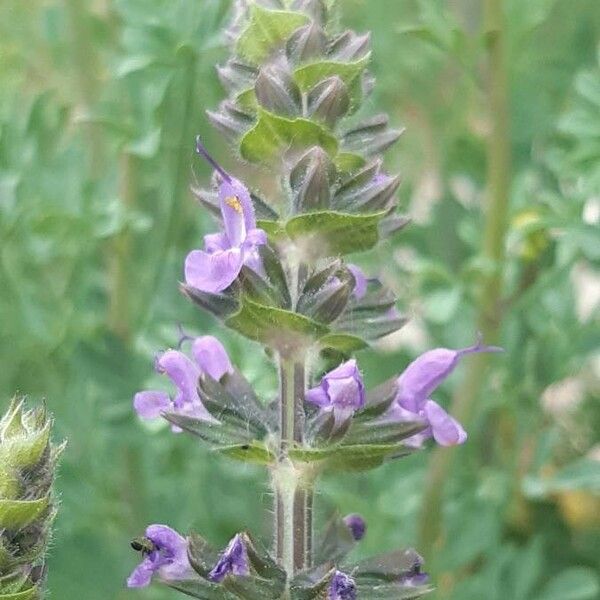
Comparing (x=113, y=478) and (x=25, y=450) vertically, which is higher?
(x=25, y=450)

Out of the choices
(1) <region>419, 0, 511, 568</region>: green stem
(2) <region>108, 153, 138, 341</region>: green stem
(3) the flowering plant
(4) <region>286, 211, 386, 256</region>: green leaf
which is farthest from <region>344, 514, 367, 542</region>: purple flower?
(2) <region>108, 153, 138, 341</region>: green stem

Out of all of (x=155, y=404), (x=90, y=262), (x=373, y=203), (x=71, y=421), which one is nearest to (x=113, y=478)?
(x=71, y=421)

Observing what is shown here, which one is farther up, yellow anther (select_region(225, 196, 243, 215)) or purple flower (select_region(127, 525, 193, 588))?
yellow anther (select_region(225, 196, 243, 215))

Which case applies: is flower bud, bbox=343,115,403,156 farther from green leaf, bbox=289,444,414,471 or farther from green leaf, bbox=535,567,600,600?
green leaf, bbox=535,567,600,600

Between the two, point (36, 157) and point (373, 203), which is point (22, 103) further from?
point (373, 203)

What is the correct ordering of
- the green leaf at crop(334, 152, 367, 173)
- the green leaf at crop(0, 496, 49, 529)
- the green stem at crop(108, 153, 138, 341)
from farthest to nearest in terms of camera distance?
1. the green stem at crop(108, 153, 138, 341)
2. the green leaf at crop(334, 152, 367, 173)
3. the green leaf at crop(0, 496, 49, 529)

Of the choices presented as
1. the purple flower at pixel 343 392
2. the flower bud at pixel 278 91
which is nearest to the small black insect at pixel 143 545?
the purple flower at pixel 343 392

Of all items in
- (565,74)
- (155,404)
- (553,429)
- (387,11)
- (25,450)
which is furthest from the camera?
(387,11)
